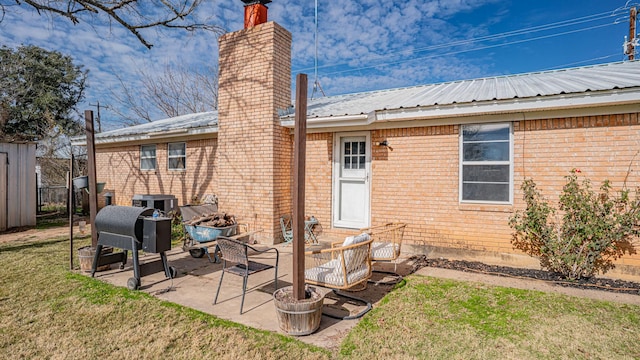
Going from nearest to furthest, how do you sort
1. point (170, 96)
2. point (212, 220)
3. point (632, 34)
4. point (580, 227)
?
point (580, 227), point (212, 220), point (632, 34), point (170, 96)

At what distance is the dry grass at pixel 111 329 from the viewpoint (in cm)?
335

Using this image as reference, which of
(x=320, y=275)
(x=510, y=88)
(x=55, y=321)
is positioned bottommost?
(x=55, y=321)

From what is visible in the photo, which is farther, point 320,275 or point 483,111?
point 483,111

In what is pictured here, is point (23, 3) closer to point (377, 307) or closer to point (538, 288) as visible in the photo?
point (377, 307)

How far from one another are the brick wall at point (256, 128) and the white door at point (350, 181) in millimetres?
1292

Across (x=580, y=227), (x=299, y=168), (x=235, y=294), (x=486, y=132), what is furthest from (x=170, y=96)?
(x=580, y=227)

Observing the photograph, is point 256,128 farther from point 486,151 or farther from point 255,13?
point 486,151

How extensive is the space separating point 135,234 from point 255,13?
6.06 metres

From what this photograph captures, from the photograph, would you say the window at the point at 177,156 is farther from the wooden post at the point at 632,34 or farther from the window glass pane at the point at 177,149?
the wooden post at the point at 632,34

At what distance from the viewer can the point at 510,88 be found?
7156mm

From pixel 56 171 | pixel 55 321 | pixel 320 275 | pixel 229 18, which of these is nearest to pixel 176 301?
pixel 55 321

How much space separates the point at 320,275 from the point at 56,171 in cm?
2071

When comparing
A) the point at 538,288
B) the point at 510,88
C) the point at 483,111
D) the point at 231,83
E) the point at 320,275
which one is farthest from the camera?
the point at 231,83

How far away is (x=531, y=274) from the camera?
5.82 m
